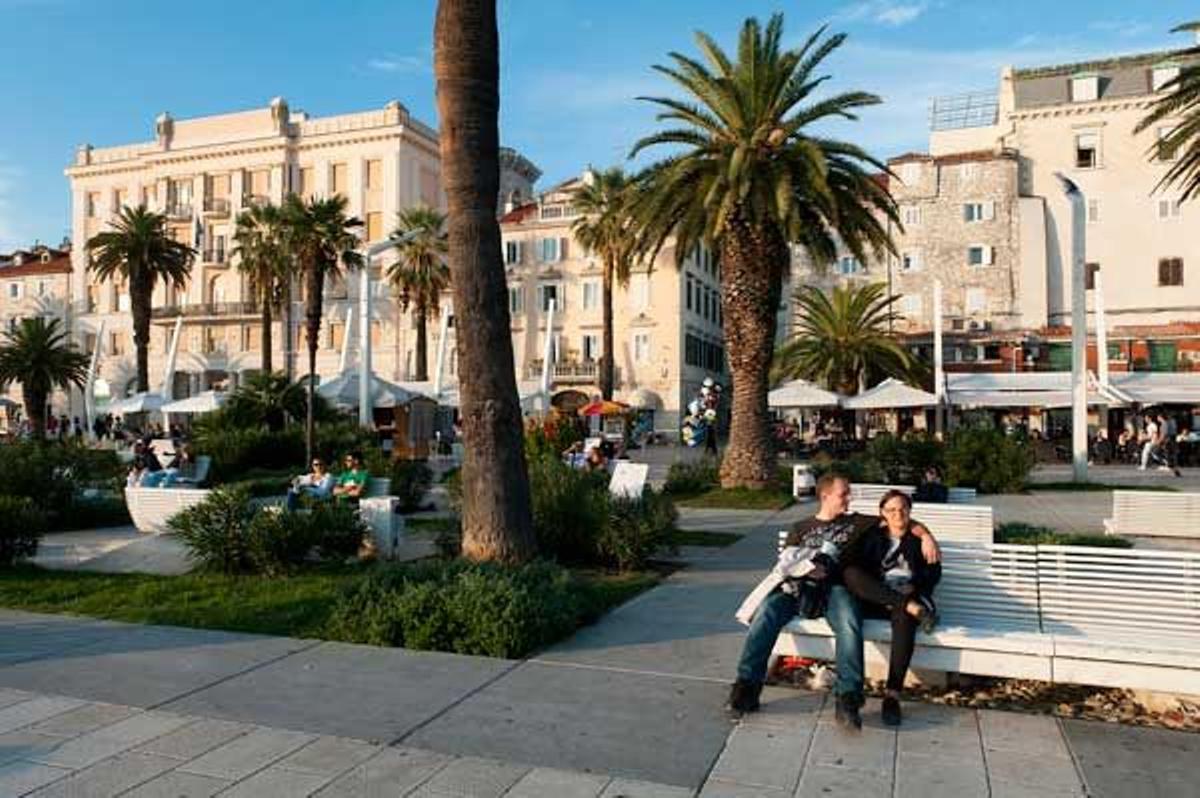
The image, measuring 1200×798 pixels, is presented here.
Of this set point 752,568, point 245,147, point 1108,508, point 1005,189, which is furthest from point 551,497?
point 245,147

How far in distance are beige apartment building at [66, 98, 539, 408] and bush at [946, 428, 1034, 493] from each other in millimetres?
42023

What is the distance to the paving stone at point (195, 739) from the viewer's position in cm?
484

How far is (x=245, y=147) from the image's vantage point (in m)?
61.5

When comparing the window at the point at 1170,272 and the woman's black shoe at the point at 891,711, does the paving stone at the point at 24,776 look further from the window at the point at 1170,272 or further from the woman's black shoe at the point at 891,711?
the window at the point at 1170,272

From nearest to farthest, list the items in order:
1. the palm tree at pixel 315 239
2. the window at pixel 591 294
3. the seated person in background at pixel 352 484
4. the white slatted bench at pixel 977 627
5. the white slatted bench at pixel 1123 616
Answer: the white slatted bench at pixel 1123 616 < the white slatted bench at pixel 977 627 < the seated person in background at pixel 352 484 < the palm tree at pixel 315 239 < the window at pixel 591 294

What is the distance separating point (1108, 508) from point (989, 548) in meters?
12.7

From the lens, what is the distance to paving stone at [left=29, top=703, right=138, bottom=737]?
17.0 feet

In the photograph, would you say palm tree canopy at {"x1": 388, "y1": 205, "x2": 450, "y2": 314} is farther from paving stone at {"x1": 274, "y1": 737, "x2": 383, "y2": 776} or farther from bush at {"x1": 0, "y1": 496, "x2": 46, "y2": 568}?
paving stone at {"x1": 274, "y1": 737, "x2": 383, "y2": 776}

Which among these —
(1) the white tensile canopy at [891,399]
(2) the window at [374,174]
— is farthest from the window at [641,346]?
(1) the white tensile canopy at [891,399]

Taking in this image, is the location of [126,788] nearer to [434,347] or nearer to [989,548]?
[989,548]

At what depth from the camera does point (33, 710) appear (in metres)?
5.53

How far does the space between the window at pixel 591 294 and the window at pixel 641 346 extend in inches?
122

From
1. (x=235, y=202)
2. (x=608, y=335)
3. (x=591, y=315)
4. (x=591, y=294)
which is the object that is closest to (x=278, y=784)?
(x=608, y=335)

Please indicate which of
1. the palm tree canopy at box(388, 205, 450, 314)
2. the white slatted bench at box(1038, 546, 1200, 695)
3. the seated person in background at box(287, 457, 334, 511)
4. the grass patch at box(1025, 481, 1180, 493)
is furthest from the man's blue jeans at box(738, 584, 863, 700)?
the palm tree canopy at box(388, 205, 450, 314)
